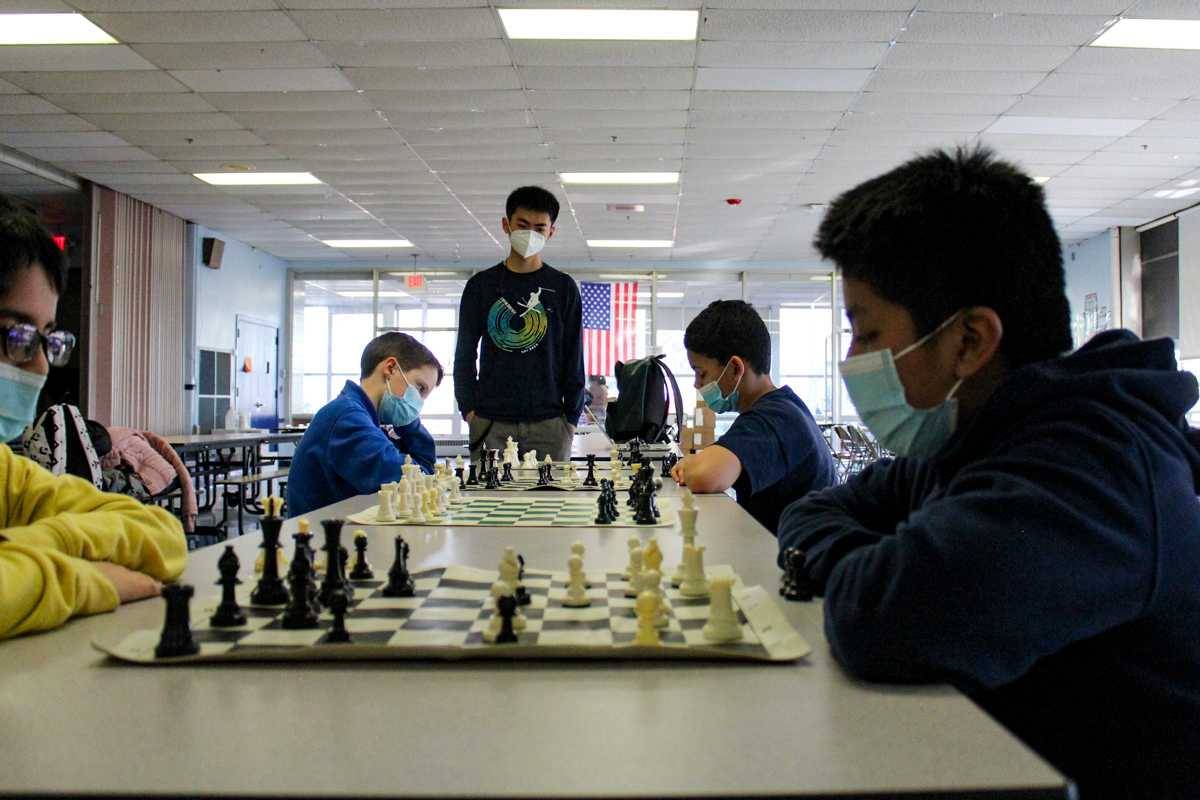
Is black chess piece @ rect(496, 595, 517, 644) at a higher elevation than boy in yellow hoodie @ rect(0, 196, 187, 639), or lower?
lower

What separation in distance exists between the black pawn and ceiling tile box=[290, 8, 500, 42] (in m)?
4.25

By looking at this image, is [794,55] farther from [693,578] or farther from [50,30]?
[693,578]

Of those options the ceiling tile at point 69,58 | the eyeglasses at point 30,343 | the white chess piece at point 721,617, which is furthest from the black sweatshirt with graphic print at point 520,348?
the ceiling tile at point 69,58

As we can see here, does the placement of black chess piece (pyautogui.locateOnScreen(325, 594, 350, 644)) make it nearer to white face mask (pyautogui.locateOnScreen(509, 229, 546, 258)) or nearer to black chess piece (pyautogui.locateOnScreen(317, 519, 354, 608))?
black chess piece (pyautogui.locateOnScreen(317, 519, 354, 608))

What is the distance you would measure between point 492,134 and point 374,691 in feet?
21.0

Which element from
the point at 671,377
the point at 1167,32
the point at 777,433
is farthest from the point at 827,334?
the point at 777,433

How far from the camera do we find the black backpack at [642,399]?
Answer: 13.4 feet

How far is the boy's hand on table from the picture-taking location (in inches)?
44.3

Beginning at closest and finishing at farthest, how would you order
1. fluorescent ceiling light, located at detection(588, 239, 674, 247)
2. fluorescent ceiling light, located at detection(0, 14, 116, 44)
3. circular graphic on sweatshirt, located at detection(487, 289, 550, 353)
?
circular graphic on sweatshirt, located at detection(487, 289, 550, 353) → fluorescent ceiling light, located at detection(0, 14, 116, 44) → fluorescent ceiling light, located at detection(588, 239, 674, 247)

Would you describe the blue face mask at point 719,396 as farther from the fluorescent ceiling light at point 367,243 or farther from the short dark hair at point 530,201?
the fluorescent ceiling light at point 367,243

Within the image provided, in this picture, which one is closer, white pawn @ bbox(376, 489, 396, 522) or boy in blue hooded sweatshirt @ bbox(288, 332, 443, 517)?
white pawn @ bbox(376, 489, 396, 522)

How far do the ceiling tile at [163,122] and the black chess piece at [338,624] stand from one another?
632 cm

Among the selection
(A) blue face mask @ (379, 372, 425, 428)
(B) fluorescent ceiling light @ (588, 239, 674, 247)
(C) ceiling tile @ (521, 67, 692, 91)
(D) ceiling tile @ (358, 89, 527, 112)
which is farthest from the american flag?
(A) blue face mask @ (379, 372, 425, 428)

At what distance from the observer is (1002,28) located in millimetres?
4844
